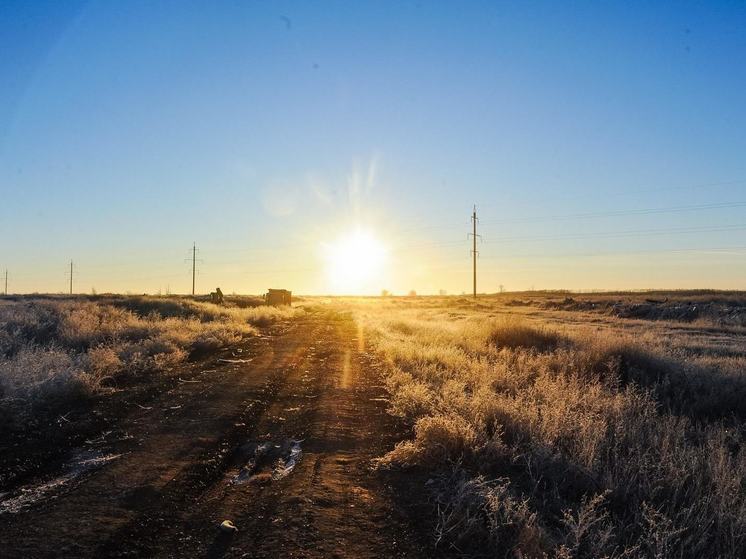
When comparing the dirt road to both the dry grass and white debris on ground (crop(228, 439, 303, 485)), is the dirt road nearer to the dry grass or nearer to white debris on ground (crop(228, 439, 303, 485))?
white debris on ground (crop(228, 439, 303, 485))

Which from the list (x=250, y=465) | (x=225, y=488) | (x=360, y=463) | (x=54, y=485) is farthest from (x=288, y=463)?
(x=54, y=485)

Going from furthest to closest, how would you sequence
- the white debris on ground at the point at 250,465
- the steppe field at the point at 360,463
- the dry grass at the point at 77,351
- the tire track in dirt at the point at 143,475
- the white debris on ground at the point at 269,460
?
the dry grass at the point at 77,351, the white debris on ground at the point at 269,460, the white debris on ground at the point at 250,465, the steppe field at the point at 360,463, the tire track in dirt at the point at 143,475

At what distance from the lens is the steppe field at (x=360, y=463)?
4426 mm

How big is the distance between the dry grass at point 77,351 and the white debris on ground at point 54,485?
2.41 meters

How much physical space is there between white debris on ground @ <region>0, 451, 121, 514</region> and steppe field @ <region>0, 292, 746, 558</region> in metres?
0.03

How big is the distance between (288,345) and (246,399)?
34.6ft

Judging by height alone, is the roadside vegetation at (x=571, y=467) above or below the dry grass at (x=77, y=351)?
below

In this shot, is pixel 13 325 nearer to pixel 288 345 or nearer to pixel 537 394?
pixel 288 345

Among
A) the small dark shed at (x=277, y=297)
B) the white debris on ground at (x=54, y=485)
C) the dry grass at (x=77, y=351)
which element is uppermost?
the small dark shed at (x=277, y=297)

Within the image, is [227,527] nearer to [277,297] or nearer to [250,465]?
[250,465]

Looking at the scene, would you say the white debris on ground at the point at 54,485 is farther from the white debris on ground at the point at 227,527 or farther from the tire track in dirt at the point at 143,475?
the white debris on ground at the point at 227,527

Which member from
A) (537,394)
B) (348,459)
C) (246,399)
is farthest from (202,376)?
(537,394)

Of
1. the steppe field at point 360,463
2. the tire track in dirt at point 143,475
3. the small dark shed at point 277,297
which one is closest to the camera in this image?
the tire track in dirt at point 143,475

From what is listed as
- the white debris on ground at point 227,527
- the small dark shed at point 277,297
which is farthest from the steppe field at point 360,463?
the small dark shed at point 277,297
